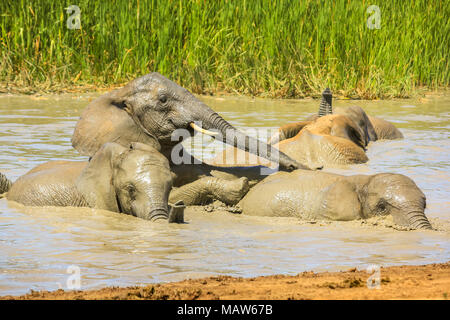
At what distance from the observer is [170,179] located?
6383 mm

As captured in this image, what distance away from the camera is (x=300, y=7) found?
1611 centimetres

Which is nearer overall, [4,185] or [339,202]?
[339,202]

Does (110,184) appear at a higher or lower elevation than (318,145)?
higher

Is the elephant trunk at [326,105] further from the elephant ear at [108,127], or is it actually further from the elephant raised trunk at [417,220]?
the elephant raised trunk at [417,220]

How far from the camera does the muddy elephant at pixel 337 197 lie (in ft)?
20.8

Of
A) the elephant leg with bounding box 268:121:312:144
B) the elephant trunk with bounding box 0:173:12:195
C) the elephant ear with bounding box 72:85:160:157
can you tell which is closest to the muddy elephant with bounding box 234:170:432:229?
the elephant ear with bounding box 72:85:160:157

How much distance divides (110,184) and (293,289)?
2816 mm

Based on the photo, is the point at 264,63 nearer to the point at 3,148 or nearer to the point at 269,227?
the point at 3,148

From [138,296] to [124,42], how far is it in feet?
40.4

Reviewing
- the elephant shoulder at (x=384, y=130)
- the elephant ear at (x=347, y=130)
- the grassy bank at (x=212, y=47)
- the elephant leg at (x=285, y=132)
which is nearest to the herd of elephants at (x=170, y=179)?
the elephant leg at (x=285, y=132)

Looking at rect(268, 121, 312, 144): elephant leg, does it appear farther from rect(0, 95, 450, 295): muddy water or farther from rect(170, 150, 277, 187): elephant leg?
rect(170, 150, 277, 187): elephant leg

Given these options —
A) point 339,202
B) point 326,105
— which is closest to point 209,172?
point 339,202

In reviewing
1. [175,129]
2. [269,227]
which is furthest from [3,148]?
[269,227]

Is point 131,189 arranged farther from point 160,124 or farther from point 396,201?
point 396,201
